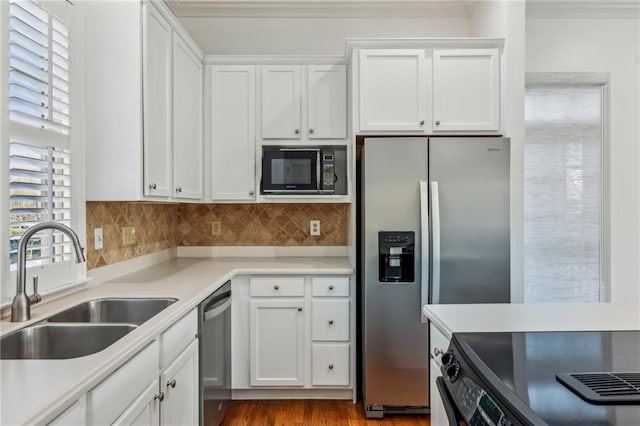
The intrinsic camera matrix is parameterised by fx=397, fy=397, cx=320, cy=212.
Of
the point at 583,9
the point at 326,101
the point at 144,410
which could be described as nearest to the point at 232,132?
the point at 326,101

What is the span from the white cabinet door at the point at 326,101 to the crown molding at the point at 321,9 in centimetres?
69

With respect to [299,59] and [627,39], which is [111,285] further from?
[627,39]

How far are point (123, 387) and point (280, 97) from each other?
2243 mm

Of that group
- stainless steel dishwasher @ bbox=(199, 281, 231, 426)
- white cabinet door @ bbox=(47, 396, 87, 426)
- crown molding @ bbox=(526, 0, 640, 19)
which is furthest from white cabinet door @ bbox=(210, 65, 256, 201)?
crown molding @ bbox=(526, 0, 640, 19)

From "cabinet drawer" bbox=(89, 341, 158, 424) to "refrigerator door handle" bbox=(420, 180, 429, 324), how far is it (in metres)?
→ 1.59

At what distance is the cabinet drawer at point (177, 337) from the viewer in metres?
1.47

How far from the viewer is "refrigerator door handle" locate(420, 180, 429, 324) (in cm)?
242

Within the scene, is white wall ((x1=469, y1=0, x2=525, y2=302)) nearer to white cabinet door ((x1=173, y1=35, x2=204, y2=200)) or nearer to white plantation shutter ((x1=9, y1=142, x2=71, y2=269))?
white cabinet door ((x1=173, y1=35, x2=204, y2=200))

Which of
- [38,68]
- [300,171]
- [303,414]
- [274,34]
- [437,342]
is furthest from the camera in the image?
Answer: [274,34]

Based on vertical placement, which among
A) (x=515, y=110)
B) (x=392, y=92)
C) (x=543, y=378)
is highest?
(x=392, y=92)

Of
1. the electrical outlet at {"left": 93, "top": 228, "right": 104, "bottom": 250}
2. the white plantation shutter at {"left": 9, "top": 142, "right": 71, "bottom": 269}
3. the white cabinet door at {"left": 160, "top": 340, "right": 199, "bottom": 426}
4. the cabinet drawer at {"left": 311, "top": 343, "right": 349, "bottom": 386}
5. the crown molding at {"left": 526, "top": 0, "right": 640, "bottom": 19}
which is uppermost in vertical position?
the crown molding at {"left": 526, "top": 0, "right": 640, "bottom": 19}

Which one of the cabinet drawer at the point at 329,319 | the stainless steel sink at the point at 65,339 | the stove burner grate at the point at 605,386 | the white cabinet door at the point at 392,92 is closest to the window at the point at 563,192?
the white cabinet door at the point at 392,92

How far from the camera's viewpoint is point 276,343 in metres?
2.63

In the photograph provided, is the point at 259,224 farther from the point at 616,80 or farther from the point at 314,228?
the point at 616,80
